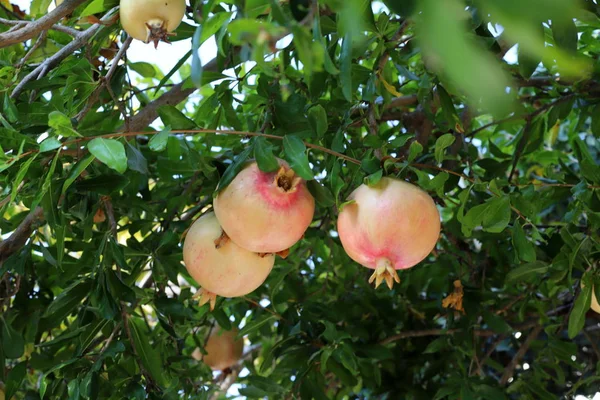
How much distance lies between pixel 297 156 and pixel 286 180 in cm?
5

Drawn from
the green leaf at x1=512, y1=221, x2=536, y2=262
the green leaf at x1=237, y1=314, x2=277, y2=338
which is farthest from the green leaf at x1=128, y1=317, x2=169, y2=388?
the green leaf at x1=512, y1=221, x2=536, y2=262

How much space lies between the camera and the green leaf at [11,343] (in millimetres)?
2047

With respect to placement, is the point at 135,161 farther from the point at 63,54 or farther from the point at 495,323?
the point at 495,323

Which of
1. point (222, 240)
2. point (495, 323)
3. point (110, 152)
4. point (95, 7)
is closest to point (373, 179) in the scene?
point (222, 240)

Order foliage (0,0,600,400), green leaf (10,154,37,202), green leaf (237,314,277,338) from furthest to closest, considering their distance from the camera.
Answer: green leaf (237,314,277,338) → foliage (0,0,600,400) → green leaf (10,154,37,202)

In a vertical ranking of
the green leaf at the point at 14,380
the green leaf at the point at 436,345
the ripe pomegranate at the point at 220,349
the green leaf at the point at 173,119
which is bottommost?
the ripe pomegranate at the point at 220,349

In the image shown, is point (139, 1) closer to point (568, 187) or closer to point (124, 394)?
point (124, 394)

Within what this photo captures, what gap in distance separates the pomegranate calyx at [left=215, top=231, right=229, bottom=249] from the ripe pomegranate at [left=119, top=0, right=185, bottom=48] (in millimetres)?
404

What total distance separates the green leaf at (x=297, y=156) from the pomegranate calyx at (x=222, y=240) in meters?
0.23

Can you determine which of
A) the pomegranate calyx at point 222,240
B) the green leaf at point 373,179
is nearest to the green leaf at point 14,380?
the pomegranate calyx at point 222,240

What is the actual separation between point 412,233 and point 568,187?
853 millimetres

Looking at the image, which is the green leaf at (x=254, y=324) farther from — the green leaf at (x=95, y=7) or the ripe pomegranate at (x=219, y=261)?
the green leaf at (x=95, y=7)

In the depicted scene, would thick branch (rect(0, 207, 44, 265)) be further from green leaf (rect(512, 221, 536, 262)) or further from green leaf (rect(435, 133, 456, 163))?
green leaf (rect(512, 221, 536, 262))

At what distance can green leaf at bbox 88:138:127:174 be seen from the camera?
1282 mm
